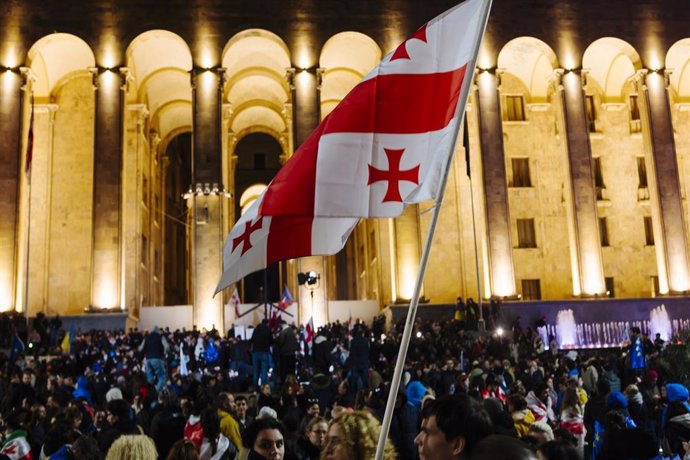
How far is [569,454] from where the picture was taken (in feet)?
16.9

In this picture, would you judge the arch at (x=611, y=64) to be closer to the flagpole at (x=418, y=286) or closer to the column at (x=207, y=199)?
the column at (x=207, y=199)

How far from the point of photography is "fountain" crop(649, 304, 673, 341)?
33.9 metres

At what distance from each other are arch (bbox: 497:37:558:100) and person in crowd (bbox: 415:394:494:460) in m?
34.6

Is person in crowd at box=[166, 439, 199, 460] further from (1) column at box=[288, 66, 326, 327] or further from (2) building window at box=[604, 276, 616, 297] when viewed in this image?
(2) building window at box=[604, 276, 616, 297]

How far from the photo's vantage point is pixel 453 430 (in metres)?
4.02

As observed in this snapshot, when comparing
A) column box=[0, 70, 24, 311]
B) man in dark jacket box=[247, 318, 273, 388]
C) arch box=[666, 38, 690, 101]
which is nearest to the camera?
man in dark jacket box=[247, 318, 273, 388]

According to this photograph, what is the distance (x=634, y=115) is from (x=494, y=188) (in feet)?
37.0

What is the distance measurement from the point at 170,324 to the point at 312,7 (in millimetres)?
14659

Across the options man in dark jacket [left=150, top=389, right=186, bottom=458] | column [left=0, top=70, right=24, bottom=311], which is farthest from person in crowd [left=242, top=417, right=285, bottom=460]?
column [left=0, top=70, right=24, bottom=311]

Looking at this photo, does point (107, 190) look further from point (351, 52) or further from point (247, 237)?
point (247, 237)

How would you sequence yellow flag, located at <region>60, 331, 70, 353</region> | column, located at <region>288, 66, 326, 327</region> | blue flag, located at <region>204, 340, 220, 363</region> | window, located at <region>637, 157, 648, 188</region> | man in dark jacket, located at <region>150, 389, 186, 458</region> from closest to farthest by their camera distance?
man in dark jacket, located at <region>150, 389, 186, 458</region> → blue flag, located at <region>204, 340, 220, 363</region> → yellow flag, located at <region>60, 331, 70, 353</region> → column, located at <region>288, 66, 326, 327</region> → window, located at <region>637, 157, 648, 188</region>

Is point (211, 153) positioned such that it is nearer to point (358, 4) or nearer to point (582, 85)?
point (358, 4)

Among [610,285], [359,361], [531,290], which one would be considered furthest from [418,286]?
[610,285]

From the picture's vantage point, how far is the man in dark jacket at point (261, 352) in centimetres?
1862
